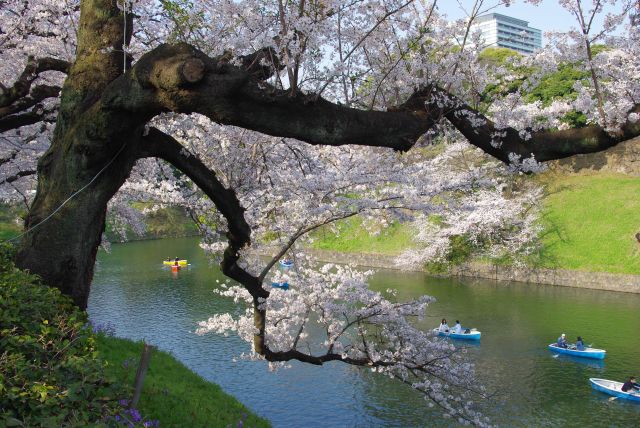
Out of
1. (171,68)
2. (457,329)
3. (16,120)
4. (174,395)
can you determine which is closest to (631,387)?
(457,329)

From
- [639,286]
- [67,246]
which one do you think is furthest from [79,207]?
A: [639,286]

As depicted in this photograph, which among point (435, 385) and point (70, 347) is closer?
point (70, 347)

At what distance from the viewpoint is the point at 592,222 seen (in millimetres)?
26844

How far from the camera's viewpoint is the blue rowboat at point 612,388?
41.2 ft

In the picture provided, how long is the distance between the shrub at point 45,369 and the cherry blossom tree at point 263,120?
1299mm

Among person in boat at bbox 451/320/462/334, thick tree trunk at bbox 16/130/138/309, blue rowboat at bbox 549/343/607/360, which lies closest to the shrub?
thick tree trunk at bbox 16/130/138/309

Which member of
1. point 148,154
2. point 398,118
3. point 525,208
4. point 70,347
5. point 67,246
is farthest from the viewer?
point 525,208

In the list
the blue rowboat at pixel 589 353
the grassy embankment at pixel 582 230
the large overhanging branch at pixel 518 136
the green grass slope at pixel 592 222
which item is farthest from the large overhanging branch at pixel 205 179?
the green grass slope at pixel 592 222

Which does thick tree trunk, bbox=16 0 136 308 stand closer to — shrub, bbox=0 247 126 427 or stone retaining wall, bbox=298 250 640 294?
shrub, bbox=0 247 126 427

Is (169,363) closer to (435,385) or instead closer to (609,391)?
(435,385)

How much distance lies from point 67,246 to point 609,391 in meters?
12.8

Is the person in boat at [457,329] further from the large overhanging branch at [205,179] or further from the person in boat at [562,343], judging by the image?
the large overhanging branch at [205,179]

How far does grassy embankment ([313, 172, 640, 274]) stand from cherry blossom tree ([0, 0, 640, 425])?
45.6ft

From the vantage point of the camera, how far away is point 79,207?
14.9 ft
